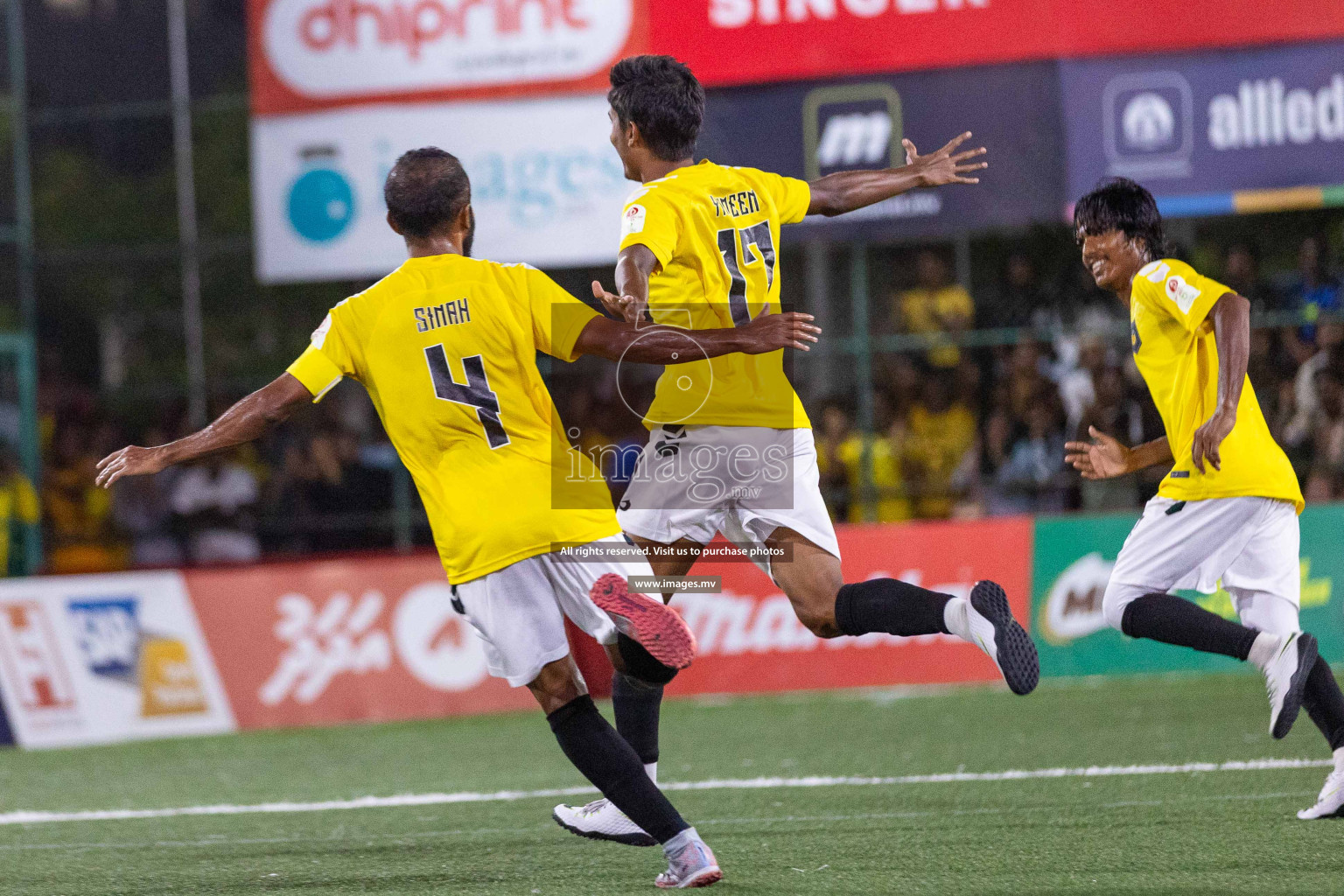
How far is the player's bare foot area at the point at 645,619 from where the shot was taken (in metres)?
4.63

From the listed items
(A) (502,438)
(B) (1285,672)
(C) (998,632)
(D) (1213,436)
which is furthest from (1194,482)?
(A) (502,438)

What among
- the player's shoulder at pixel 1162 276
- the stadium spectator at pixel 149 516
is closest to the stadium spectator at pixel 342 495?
the stadium spectator at pixel 149 516

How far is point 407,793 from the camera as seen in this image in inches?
303

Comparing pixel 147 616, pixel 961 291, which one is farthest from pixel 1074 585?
pixel 147 616

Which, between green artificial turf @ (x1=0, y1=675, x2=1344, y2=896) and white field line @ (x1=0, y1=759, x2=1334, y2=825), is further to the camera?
white field line @ (x1=0, y1=759, x2=1334, y2=825)

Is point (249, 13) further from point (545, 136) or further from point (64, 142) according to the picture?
point (64, 142)

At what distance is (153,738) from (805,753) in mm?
4787

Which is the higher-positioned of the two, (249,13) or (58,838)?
(249,13)

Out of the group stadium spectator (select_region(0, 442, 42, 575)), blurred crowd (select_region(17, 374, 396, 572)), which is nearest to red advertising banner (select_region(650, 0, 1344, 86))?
blurred crowd (select_region(17, 374, 396, 572))

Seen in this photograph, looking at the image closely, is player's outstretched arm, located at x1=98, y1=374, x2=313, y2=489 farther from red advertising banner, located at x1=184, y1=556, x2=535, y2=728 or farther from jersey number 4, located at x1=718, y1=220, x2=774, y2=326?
red advertising banner, located at x1=184, y1=556, x2=535, y2=728

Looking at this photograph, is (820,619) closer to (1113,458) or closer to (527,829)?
(1113,458)

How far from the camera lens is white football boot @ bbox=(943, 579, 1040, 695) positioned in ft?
15.5

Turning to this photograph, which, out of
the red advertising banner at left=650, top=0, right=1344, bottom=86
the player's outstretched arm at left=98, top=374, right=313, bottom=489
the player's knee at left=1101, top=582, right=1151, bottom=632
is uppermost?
the red advertising banner at left=650, top=0, right=1344, bottom=86

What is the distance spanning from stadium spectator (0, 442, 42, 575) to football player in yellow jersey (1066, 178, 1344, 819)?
33.4ft
